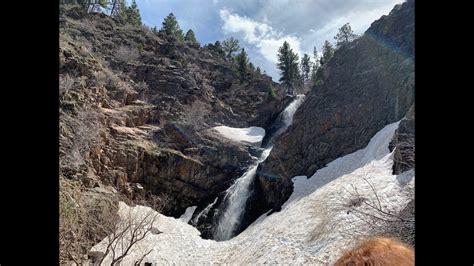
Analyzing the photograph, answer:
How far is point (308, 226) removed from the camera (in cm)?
1389

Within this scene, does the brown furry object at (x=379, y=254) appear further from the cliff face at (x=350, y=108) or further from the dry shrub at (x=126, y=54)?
the dry shrub at (x=126, y=54)

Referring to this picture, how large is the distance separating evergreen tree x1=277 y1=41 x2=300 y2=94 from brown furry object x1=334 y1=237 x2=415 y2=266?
169 feet

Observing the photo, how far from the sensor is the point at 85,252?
11461 mm

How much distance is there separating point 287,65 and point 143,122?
32.7 meters

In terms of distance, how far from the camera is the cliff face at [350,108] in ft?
66.8

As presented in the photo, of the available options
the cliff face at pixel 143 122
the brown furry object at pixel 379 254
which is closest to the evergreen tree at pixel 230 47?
the cliff face at pixel 143 122

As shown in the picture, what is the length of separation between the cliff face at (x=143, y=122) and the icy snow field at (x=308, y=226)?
368cm

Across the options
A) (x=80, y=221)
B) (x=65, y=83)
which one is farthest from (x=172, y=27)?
(x=80, y=221)

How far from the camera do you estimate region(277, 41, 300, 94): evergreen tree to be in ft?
173

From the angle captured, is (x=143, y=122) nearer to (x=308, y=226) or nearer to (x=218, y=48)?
(x=308, y=226)
